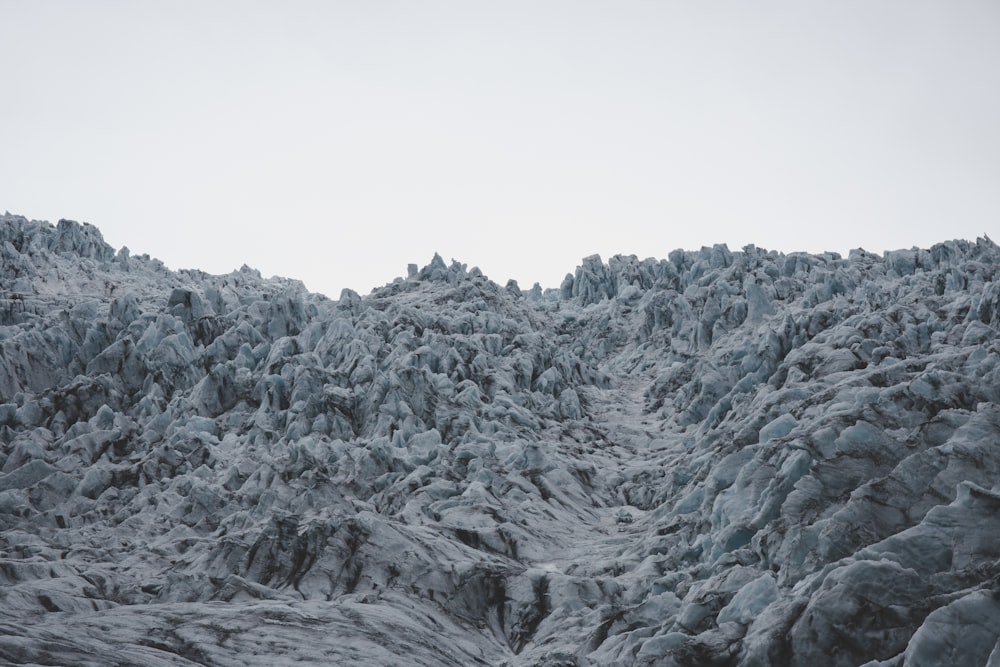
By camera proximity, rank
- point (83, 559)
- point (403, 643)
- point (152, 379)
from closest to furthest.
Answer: point (403, 643) → point (83, 559) → point (152, 379)

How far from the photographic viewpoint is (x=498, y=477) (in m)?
44.5

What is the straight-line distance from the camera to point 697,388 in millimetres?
59281

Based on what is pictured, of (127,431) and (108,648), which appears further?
(127,431)

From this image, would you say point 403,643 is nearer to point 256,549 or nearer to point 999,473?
point 256,549

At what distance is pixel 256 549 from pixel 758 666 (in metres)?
21.2

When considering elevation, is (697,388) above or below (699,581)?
above

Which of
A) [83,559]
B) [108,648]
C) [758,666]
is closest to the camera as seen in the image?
[758,666]

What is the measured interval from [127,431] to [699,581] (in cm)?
3890

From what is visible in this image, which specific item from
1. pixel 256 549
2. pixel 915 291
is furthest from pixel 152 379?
pixel 915 291

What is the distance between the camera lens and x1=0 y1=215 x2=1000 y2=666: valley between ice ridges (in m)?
20.6

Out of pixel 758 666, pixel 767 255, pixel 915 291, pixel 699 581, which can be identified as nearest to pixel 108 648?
pixel 758 666

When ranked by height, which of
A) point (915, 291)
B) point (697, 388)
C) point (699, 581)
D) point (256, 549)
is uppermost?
point (915, 291)

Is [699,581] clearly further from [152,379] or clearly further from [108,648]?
[152,379]

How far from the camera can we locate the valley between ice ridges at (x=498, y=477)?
20.6 metres
